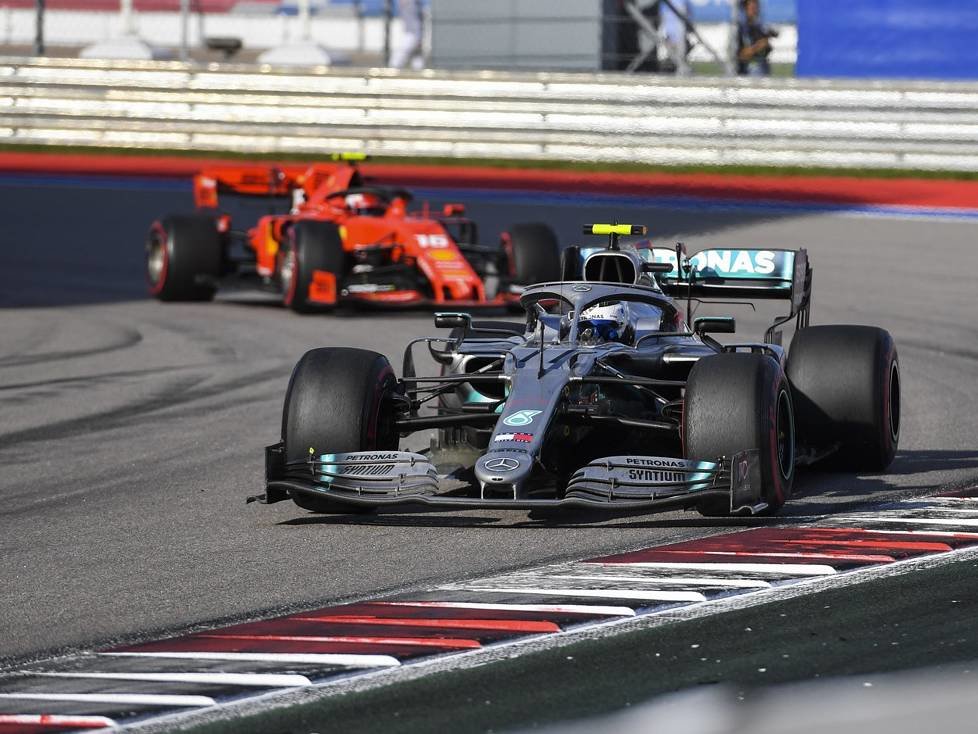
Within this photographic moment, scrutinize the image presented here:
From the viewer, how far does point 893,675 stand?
5352mm

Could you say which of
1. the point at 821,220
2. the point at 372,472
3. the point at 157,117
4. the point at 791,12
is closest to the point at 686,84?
the point at 821,220

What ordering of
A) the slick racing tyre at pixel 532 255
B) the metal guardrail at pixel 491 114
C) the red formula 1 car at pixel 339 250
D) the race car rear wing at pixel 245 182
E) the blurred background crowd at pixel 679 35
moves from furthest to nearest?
the blurred background crowd at pixel 679 35 → the metal guardrail at pixel 491 114 → the race car rear wing at pixel 245 182 → the slick racing tyre at pixel 532 255 → the red formula 1 car at pixel 339 250

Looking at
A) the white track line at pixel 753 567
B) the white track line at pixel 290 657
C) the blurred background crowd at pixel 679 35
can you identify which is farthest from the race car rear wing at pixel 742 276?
the blurred background crowd at pixel 679 35

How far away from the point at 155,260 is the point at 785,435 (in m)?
10.5

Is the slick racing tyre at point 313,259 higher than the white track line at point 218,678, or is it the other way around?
the slick racing tyre at point 313,259

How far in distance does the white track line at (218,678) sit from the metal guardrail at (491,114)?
757 inches

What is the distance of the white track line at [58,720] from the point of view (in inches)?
199

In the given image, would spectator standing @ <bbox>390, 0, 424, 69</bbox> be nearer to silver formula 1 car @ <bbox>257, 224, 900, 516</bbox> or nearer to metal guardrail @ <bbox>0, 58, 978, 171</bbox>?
metal guardrail @ <bbox>0, 58, 978, 171</bbox>

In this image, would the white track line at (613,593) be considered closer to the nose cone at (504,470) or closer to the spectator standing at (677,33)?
the nose cone at (504,470)

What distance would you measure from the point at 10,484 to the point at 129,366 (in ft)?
14.2

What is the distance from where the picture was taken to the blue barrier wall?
24922 mm

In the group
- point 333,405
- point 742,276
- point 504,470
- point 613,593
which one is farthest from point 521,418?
point 742,276

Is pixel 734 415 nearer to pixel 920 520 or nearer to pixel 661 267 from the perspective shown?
pixel 920 520

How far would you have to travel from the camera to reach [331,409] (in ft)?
26.2
